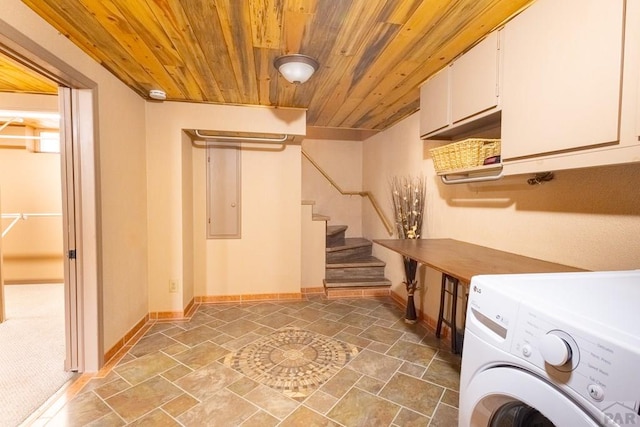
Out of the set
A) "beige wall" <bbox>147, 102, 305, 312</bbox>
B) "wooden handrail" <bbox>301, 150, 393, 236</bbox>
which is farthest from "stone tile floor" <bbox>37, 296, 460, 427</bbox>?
"wooden handrail" <bbox>301, 150, 393, 236</bbox>

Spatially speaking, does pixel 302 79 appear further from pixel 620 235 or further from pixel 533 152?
pixel 620 235

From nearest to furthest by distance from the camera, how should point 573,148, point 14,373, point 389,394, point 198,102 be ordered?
point 573,148, point 389,394, point 14,373, point 198,102

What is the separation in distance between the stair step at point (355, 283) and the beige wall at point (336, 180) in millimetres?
1270

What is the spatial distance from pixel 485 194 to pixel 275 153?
226 centimetres

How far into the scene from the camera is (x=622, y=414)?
0.52 metres

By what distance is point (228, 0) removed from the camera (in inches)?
52.9

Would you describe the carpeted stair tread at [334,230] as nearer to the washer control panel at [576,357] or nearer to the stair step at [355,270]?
the stair step at [355,270]

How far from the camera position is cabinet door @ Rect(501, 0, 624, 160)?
0.98m

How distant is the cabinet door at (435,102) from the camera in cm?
193

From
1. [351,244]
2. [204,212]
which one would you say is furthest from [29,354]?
[351,244]

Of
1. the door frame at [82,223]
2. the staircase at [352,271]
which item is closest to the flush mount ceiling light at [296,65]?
the door frame at [82,223]

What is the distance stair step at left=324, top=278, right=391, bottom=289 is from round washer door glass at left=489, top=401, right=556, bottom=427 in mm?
2701

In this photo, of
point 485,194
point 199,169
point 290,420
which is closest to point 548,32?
point 485,194

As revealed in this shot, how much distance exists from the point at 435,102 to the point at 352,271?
237 centimetres
